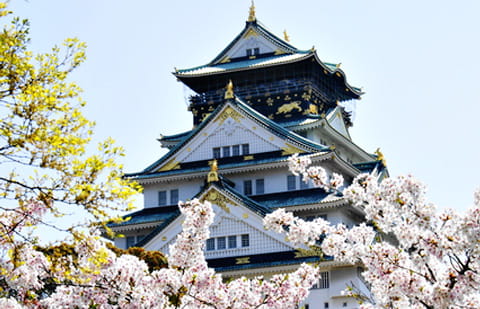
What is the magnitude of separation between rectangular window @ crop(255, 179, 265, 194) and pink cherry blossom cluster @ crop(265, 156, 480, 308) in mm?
32088

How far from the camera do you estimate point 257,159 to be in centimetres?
5191

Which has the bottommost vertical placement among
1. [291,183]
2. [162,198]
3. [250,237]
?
[250,237]

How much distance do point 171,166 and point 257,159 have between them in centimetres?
526

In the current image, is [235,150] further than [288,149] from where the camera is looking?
Yes

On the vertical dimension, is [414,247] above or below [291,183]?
below

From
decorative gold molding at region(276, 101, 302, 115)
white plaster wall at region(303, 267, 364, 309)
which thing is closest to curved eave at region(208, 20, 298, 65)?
decorative gold molding at region(276, 101, 302, 115)

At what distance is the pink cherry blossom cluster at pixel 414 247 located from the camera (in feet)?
55.4

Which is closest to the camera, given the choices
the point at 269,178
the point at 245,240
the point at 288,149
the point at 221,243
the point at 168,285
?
the point at 168,285

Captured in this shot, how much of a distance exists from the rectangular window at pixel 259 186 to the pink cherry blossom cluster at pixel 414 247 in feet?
105

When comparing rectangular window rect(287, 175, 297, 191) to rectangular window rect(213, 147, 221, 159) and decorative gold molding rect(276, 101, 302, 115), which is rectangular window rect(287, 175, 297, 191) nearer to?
rectangular window rect(213, 147, 221, 159)

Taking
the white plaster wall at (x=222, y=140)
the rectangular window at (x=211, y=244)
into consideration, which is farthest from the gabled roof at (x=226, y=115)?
the rectangular window at (x=211, y=244)

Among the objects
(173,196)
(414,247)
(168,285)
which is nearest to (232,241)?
(173,196)

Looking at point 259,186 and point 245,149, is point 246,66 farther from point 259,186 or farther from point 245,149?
point 259,186

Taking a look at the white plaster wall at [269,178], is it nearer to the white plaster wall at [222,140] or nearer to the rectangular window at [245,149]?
the rectangular window at [245,149]
